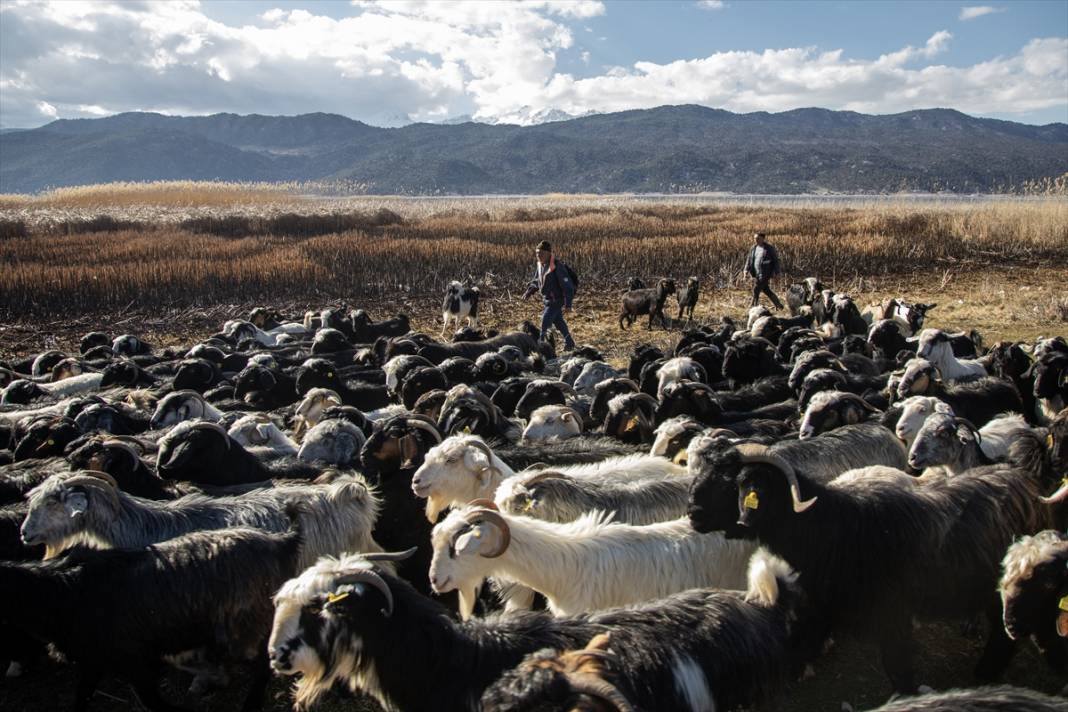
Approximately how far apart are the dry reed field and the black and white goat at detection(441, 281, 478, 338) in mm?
1763

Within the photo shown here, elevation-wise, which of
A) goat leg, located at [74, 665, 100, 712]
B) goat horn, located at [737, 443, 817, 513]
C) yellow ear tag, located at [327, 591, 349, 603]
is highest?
goat horn, located at [737, 443, 817, 513]

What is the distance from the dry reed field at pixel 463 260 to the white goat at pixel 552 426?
8976 millimetres

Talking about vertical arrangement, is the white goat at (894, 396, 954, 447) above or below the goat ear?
above

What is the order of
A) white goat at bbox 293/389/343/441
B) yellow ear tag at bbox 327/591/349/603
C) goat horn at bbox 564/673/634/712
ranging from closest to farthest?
goat horn at bbox 564/673/634/712, yellow ear tag at bbox 327/591/349/603, white goat at bbox 293/389/343/441

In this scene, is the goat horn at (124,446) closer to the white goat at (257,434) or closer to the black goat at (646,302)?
the white goat at (257,434)

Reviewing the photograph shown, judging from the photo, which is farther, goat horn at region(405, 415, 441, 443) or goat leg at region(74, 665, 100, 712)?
goat horn at region(405, 415, 441, 443)

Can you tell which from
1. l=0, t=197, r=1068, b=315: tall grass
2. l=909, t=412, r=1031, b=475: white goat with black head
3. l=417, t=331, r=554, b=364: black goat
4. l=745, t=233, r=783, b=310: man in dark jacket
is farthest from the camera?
l=0, t=197, r=1068, b=315: tall grass

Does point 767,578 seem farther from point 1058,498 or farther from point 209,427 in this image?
point 209,427

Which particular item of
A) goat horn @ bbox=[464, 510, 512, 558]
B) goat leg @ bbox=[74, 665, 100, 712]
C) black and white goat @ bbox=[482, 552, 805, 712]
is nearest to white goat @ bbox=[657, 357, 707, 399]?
black and white goat @ bbox=[482, 552, 805, 712]

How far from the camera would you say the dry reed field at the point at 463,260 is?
19.2 m

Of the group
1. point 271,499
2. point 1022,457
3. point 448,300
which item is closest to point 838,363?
point 1022,457

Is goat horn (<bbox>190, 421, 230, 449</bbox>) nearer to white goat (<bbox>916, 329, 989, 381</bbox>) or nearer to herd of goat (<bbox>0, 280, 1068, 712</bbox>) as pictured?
herd of goat (<bbox>0, 280, 1068, 712</bbox>)

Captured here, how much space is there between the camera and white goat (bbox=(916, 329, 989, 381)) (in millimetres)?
9805

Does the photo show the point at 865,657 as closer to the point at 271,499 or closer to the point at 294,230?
the point at 271,499
